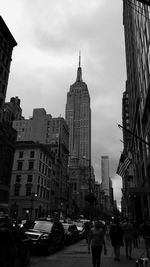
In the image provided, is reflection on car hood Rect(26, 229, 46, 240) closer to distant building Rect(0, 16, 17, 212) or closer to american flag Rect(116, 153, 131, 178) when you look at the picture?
american flag Rect(116, 153, 131, 178)

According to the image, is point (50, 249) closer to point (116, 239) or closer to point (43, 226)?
point (43, 226)

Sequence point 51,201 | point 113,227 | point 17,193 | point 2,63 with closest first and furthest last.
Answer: point 113,227
point 2,63
point 17,193
point 51,201

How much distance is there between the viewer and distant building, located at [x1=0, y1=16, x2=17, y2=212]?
172ft

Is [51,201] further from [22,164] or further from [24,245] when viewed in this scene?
[24,245]

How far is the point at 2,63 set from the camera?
176ft

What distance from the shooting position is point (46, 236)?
14.9 meters

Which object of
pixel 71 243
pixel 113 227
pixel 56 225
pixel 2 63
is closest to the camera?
pixel 113 227

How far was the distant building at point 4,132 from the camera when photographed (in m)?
52.4

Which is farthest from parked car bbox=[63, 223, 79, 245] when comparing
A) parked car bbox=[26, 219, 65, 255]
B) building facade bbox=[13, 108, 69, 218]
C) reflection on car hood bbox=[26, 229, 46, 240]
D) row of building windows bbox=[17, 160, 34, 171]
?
Answer: building facade bbox=[13, 108, 69, 218]

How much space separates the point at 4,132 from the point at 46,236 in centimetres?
4198

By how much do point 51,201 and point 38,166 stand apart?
1550 cm

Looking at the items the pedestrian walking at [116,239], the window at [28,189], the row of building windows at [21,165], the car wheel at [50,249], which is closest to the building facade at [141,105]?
the pedestrian walking at [116,239]

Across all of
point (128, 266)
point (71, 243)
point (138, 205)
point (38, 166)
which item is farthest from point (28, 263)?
point (38, 166)

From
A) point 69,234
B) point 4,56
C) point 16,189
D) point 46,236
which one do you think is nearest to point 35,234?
point 46,236
